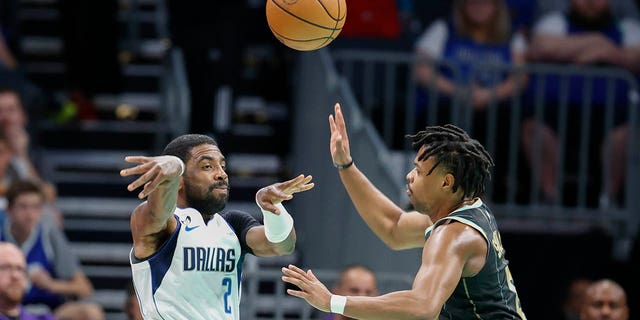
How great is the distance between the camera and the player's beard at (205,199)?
6.62 meters

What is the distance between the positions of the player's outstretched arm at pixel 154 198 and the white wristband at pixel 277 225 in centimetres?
47

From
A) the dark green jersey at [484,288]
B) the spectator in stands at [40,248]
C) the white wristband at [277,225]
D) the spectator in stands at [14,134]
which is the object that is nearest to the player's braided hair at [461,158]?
the dark green jersey at [484,288]

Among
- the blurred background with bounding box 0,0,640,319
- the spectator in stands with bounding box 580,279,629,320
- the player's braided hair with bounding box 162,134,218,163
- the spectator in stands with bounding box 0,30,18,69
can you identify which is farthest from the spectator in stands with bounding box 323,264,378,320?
the spectator in stands with bounding box 0,30,18,69

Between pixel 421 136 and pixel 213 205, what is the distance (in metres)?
1.18

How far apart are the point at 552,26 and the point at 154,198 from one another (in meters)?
7.00

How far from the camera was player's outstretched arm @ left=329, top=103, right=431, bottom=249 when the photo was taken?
7.55 metres

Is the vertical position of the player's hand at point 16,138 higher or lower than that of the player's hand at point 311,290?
lower

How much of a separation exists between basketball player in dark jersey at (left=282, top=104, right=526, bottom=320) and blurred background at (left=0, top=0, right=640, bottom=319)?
12.2 feet

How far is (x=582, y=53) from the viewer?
1216cm

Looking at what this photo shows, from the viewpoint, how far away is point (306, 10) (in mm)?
7426

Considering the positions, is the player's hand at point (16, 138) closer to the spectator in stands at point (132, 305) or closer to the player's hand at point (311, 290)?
the spectator in stands at point (132, 305)

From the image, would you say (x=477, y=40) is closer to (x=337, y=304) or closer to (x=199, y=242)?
(x=199, y=242)

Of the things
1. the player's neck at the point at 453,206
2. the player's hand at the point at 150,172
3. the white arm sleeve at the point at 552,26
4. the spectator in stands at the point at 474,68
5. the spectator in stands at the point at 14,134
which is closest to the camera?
the player's hand at the point at 150,172

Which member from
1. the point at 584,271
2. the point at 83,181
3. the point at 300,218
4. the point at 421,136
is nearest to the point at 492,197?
the point at 584,271
